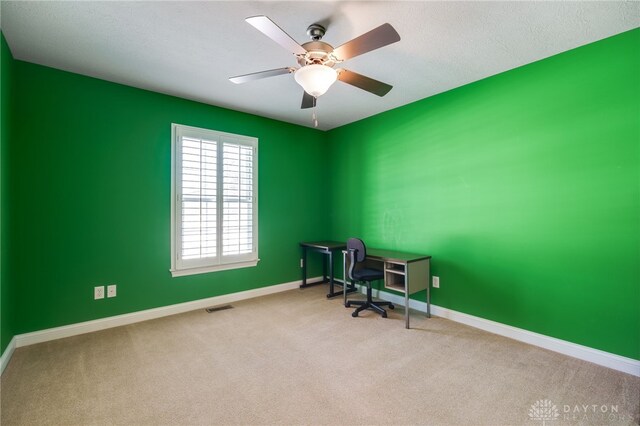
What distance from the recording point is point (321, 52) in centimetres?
193

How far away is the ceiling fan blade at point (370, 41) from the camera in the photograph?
5.35ft

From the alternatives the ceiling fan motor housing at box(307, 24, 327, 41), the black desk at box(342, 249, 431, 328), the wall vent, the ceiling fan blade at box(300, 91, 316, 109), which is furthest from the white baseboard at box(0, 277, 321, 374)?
the ceiling fan motor housing at box(307, 24, 327, 41)

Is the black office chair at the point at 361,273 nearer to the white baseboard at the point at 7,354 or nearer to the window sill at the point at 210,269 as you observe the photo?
the window sill at the point at 210,269

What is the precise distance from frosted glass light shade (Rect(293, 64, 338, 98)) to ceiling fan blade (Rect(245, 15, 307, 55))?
0.38 ft

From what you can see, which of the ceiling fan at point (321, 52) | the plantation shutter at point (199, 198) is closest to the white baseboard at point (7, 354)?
the plantation shutter at point (199, 198)

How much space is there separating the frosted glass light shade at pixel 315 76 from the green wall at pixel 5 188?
2.32 metres

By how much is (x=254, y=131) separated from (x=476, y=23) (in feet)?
9.52

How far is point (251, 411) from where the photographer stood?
1.79 m

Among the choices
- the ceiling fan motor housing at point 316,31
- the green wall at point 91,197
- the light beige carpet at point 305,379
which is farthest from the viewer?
the green wall at point 91,197

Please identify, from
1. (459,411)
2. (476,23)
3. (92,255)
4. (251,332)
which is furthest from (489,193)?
(92,255)

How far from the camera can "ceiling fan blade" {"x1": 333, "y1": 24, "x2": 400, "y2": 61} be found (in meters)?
1.63

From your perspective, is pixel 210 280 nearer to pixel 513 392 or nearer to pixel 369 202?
pixel 369 202

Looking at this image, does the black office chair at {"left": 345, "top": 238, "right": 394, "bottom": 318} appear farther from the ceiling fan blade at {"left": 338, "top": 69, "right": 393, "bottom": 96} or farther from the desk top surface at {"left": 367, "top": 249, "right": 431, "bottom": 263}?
the ceiling fan blade at {"left": 338, "top": 69, "right": 393, "bottom": 96}

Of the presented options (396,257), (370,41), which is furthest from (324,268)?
(370,41)
